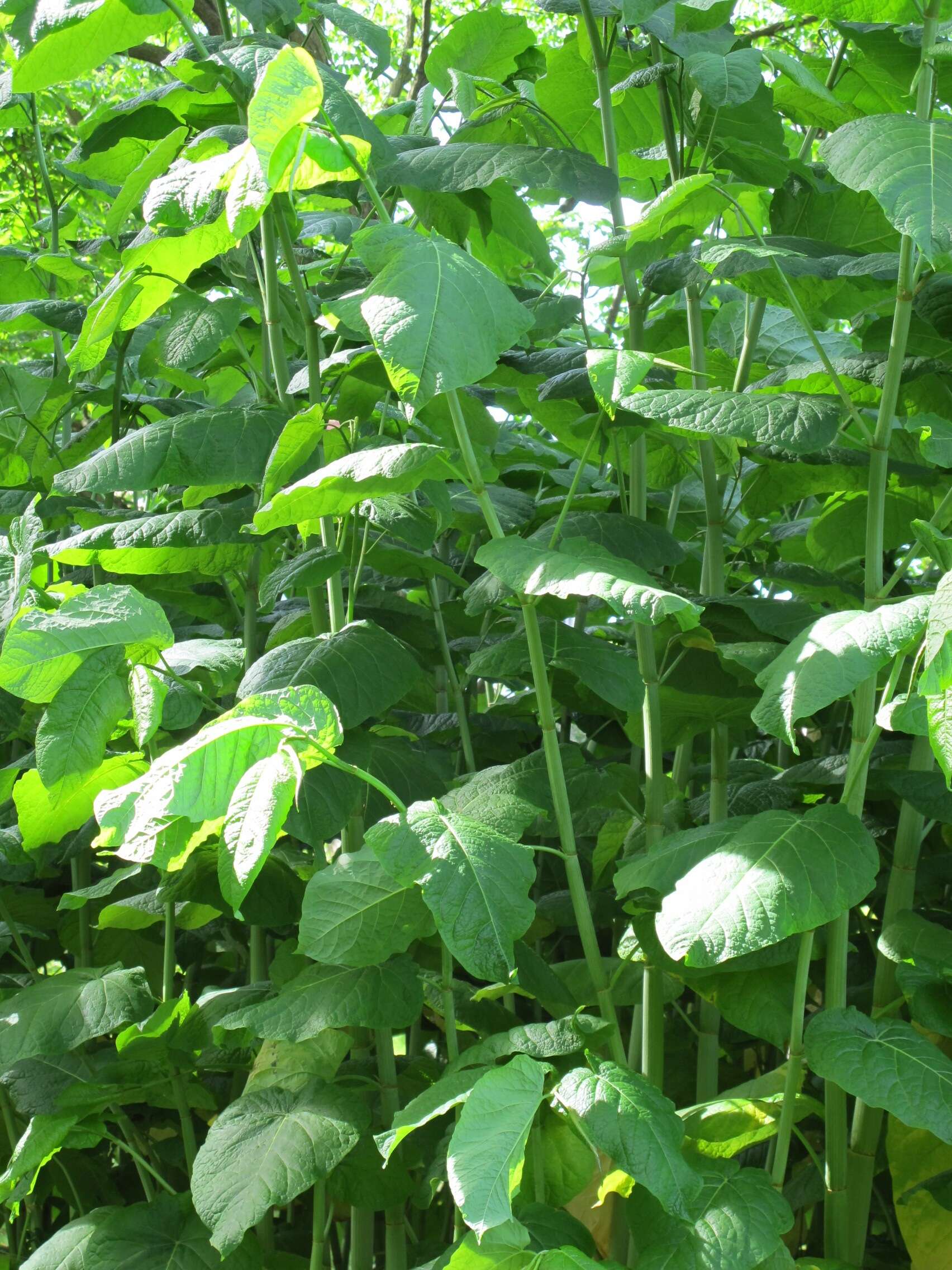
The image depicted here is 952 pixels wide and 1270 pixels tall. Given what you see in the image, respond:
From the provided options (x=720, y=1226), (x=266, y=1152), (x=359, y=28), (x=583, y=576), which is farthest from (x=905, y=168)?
(x=266, y=1152)

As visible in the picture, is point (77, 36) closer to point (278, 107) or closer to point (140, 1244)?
point (278, 107)

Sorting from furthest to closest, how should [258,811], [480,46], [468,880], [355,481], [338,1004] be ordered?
[480,46] → [338,1004] → [355,481] → [468,880] → [258,811]

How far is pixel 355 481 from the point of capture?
1051 millimetres

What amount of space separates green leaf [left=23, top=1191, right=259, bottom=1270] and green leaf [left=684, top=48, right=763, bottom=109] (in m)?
1.39

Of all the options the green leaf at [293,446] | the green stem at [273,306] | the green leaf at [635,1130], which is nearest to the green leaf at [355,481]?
the green leaf at [293,446]

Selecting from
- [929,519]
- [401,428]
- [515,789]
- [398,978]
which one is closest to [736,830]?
[515,789]

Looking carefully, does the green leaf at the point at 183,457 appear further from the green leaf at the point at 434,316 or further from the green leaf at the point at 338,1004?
the green leaf at the point at 338,1004

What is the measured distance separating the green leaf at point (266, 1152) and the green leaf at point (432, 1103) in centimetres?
18

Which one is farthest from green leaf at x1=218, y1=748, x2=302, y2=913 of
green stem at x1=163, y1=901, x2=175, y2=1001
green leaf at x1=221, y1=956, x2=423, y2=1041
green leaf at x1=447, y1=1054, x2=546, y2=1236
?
green stem at x1=163, y1=901, x2=175, y2=1001

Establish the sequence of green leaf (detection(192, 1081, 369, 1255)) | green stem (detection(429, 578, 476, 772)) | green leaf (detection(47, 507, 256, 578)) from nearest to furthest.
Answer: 1. green leaf (detection(192, 1081, 369, 1255))
2. green leaf (detection(47, 507, 256, 578))
3. green stem (detection(429, 578, 476, 772))

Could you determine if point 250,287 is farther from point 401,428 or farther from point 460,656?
point 460,656

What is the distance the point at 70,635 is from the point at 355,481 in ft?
0.97

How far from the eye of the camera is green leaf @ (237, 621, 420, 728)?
4.14ft

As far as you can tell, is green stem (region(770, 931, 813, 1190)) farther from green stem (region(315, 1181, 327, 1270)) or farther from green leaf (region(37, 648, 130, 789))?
green leaf (region(37, 648, 130, 789))
